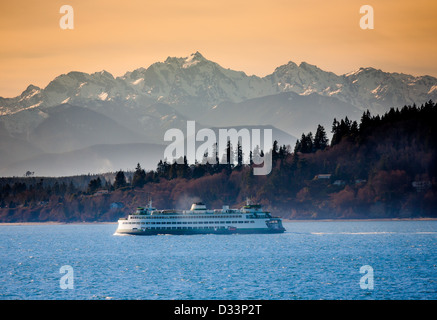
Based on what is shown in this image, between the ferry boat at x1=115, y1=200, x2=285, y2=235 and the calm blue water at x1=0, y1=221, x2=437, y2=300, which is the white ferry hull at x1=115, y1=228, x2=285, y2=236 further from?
the calm blue water at x1=0, y1=221, x2=437, y2=300

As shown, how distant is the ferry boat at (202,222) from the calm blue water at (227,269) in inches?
770

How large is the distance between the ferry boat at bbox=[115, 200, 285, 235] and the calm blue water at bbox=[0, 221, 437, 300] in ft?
64.1

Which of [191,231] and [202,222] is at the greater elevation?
[202,222]

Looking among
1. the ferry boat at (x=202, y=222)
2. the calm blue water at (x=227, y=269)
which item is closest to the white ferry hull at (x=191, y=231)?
the ferry boat at (x=202, y=222)

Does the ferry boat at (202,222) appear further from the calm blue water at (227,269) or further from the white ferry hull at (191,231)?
the calm blue water at (227,269)

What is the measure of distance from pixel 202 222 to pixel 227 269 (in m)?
85.0

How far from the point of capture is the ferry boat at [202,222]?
19025 cm

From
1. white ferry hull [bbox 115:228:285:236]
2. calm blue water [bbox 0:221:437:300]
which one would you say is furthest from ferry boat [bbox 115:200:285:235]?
calm blue water [bbox 0:221:437:300]

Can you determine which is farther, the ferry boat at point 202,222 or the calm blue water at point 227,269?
the ferry boat at point 202,222

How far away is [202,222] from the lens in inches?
7608

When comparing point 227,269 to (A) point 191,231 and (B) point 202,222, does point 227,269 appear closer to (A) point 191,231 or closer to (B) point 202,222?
(A) point 191,231

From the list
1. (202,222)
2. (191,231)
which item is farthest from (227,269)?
(202,222)

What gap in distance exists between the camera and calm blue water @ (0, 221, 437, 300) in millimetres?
84188
